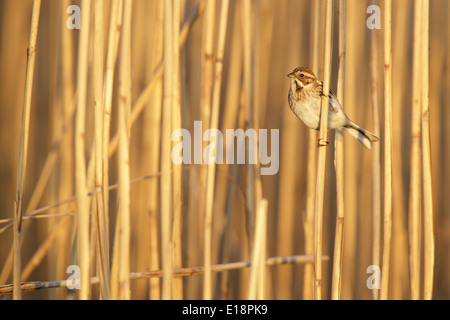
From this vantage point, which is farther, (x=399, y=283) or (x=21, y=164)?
(x=399, y=283)

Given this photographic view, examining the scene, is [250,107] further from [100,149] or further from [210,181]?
[100,149]

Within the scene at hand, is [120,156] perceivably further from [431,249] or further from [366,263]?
[366,263]

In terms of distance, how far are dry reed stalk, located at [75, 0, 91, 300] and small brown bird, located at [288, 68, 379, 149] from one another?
38.9 inches

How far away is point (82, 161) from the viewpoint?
5.03 ft

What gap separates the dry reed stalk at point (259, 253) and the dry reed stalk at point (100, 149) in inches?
18.2

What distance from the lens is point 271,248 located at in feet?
9.73

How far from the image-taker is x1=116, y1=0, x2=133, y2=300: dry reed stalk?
1478mm

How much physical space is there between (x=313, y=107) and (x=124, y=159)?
0.96 meters

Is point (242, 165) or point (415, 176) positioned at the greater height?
point (242, 165)

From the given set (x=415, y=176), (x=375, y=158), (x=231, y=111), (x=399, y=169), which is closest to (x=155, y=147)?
(x=231, y=111)

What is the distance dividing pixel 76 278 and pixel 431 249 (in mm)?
1221

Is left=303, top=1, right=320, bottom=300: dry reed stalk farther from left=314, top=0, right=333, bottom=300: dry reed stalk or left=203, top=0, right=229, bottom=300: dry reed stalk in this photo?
left=203, top=0, right=229, bottom=300: dry reed stalk

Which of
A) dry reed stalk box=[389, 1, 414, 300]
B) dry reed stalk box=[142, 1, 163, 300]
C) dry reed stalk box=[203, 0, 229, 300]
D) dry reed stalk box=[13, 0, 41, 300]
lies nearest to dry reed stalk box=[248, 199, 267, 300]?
dry reed stalk box=[203, 0, 229, 300]
